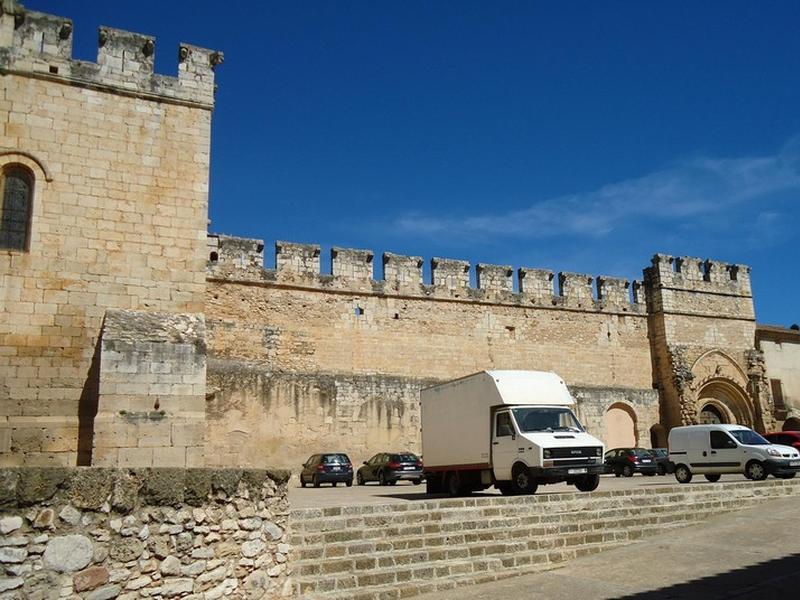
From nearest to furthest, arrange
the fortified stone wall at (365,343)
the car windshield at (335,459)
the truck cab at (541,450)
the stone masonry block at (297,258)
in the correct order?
the truck cab at (541,450), the car windshield at (335,459), the fortified stone wall at (365,343), the stone masonry block at (297,258)

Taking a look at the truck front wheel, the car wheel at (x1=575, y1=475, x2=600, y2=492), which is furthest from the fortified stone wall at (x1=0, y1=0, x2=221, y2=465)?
the car wheel at (x1=575, y1=475, x2=600, y2=492)

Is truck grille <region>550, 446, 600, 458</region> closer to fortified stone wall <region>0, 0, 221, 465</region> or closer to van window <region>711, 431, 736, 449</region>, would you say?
van window <region>711, 431, 736, 449</region>

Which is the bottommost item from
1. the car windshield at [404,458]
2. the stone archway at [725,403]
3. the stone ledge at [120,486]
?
the car windshield at [404,458]

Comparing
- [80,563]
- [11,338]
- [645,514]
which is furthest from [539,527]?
[11,338]

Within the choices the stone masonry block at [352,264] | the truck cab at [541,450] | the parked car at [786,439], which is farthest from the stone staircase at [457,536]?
the stone masonry block at [352,264]

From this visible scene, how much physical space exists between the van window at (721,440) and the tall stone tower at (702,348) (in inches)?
361

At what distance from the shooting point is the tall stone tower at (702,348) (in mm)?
24797

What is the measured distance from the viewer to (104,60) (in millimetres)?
11609

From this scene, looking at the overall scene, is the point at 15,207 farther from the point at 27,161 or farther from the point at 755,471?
the point at 755,471

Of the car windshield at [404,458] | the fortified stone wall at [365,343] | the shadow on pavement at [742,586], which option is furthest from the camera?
the fortified stone wall at [365,343]

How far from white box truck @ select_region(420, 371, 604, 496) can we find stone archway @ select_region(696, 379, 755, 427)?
14972 mm

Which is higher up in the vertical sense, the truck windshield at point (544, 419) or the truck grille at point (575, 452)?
the truck windshield at point (544, 419)

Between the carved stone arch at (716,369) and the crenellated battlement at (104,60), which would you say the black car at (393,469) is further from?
the carved stone arch at (716,369)

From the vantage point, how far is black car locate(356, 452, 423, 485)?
1777 cm
